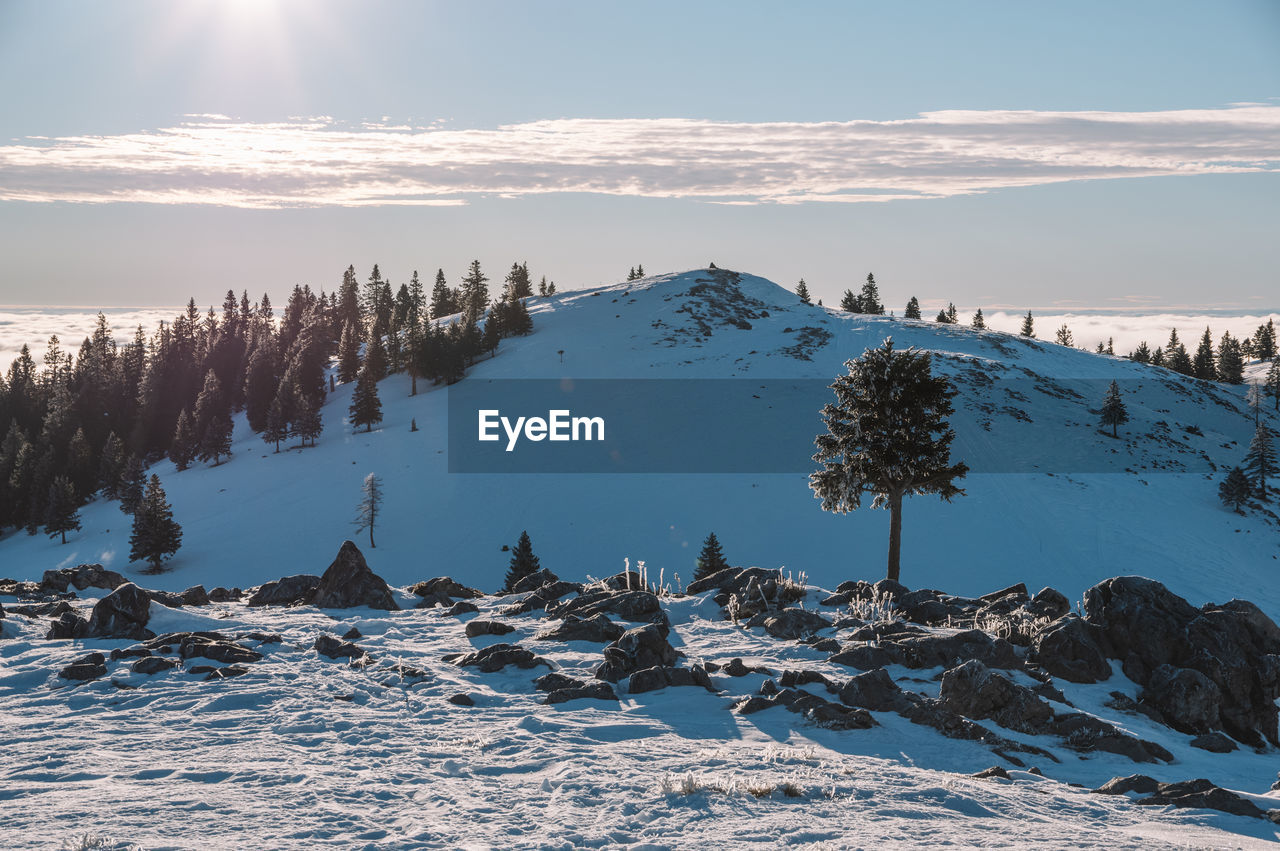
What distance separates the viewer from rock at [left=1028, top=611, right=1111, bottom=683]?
14930 mm

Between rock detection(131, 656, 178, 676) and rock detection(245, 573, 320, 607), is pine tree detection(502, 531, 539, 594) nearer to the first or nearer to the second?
rock detection(245, 573, 320, 607)

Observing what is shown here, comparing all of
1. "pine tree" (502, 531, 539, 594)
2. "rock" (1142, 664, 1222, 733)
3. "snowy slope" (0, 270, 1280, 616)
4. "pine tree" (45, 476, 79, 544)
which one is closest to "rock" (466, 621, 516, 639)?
"rock" (1142, 664, 1222, 733)

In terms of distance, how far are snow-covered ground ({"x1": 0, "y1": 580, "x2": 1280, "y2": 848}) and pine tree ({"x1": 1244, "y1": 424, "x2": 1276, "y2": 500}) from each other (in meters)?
67.7

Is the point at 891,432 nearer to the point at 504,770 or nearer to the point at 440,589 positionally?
the point at 440,589

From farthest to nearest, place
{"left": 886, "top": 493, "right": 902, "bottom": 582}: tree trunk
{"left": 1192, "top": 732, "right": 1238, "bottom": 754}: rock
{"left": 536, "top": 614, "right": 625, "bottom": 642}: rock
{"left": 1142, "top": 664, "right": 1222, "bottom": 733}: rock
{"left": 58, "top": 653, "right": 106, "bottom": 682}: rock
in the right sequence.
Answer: {"left": 886, "top": 493, "right": 902, "bottom": 582}: tree trunk < {"left": 536, "top": 614, "right": 625, "bottom": 642}: rock < {"left": 1142, "top": 664, "right": 1222, "bottom": 733}: rock < {"left": 58, "top": 653, "right": 106, "bottom": 682}: rock < {"left": 1192, "top": 732, "right": 1238, "bottom": 754}: rock

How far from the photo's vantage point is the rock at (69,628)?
1577cm

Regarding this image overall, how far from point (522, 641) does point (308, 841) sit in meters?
9.12

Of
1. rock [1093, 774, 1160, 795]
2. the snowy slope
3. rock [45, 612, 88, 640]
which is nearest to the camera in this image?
rock [1093, 774, 1160, 795]

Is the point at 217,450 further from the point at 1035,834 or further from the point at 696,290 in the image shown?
the point at 1035,834

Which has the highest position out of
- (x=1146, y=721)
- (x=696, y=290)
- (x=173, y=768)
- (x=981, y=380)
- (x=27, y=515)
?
(x=696, y=290)

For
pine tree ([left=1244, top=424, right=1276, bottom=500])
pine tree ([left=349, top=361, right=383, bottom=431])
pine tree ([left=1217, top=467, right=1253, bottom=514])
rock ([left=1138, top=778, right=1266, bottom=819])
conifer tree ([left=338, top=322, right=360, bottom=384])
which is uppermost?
conifer tree ([left=338, top=322, right=360, bottom=384])

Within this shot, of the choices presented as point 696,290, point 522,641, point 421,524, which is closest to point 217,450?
point 421,524

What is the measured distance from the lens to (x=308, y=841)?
7520 mm

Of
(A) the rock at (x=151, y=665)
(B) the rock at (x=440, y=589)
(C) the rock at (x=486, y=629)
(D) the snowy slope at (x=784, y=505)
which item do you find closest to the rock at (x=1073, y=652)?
(C) the rock at (x=486, y=629)
